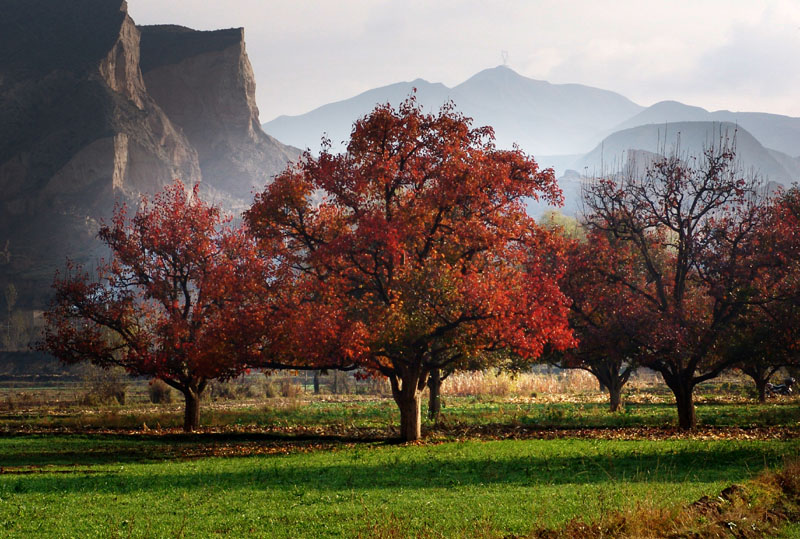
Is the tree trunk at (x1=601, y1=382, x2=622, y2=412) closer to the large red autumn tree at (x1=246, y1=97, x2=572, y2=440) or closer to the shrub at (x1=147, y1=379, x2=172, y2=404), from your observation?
the large red autumn tree at (x1=246, y1=97, x2=572, y2=440)

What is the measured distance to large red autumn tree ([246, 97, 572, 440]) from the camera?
94.2 ft

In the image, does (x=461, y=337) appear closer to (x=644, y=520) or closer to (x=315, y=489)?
(x=315, y=489)

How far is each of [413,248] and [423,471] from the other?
39.8 feet

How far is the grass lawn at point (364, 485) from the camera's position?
49.0 feet

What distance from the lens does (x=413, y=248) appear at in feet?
107

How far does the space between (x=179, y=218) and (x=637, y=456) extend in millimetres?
26027

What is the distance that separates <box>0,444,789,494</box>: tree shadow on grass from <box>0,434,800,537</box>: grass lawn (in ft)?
0.19

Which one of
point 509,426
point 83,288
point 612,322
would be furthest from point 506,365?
point 83,288

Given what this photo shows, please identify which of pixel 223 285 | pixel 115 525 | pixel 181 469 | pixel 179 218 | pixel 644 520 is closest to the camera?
pixel 644 520

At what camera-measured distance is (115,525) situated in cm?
1499

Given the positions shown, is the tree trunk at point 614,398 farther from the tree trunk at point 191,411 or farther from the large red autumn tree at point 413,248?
the tree trunk at point 191,411

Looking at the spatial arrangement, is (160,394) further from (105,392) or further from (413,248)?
(413,248)

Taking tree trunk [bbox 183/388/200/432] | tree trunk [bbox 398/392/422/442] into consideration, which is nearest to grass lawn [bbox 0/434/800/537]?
tree trunk [bbox 398/392/422/442]

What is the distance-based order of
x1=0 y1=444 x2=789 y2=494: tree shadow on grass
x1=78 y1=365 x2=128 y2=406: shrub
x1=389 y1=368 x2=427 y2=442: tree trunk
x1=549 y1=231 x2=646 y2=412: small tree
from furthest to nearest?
x1=78 y1=365 x2=128 y2=406: shrub → x1=549 y1=231 x2=646 y2=412: small tree → x1=389 y1=368 x2=427 y2=442: tree trunk → x1=0 y1=444 x2=789 y2=494: tree shadow on grass
